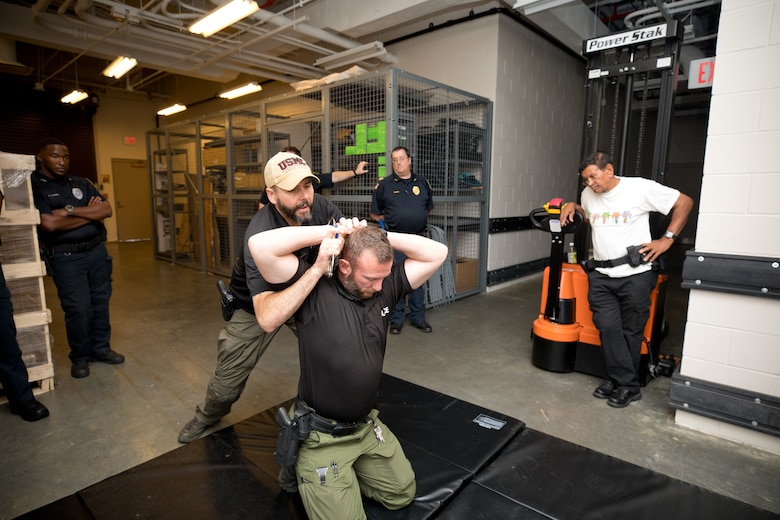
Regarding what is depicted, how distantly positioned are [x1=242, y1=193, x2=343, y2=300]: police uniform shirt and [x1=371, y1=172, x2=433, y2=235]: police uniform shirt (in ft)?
5.98

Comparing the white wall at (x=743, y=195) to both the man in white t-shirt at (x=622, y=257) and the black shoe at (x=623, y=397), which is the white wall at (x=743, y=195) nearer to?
the man in white t-shirt at (x=622, y=257)

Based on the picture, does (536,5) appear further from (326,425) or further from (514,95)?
(326,425)

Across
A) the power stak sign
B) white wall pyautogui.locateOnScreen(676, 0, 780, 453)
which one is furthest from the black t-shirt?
the power stak sign

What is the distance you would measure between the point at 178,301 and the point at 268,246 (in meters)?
4.70

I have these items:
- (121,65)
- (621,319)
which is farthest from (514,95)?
(121,65)

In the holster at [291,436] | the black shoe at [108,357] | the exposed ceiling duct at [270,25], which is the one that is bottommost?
the black shoe at [108,357]

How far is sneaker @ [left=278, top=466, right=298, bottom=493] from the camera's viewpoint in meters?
1.74

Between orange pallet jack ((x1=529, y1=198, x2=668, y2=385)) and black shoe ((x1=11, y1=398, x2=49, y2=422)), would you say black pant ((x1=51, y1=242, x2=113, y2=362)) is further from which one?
orange pallet jack ((x1=529, y1=198, x2=668, y2=385))

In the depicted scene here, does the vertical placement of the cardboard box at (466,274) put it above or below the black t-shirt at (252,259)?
below

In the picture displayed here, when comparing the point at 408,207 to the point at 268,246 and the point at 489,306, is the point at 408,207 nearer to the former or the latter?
the point at 489,306

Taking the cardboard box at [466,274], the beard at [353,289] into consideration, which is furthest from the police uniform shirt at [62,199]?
the cardboard box at [466,274]

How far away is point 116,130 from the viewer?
10992 mm

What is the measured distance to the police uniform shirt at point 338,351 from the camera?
1.57 m

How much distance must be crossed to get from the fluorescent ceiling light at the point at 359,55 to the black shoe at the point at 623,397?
→ 16.6 ft
